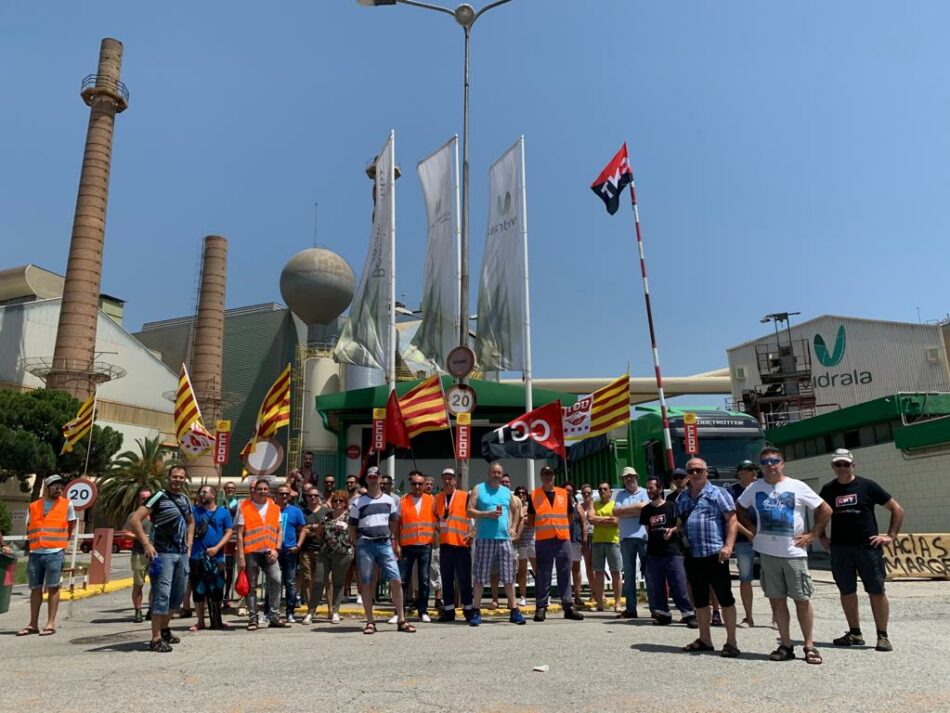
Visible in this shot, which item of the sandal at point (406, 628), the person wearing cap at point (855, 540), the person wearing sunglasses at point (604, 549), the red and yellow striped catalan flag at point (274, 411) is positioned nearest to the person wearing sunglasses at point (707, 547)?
the person wearing cap at point (855, 540)

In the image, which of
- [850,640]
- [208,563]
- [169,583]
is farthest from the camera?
[208,563]

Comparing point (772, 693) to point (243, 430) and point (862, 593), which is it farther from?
point (243, 430)

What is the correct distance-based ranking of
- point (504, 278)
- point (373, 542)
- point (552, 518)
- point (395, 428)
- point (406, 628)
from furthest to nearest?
point (504, 278) → point (395, 428) → point (552, 518) → point (373, 542) → point (406, 628)

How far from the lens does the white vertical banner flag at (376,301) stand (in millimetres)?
16484

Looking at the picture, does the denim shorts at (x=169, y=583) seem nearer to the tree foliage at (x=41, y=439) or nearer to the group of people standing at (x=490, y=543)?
the group of people standing at (x=490, y=543)

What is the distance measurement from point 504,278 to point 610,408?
12.6 feet

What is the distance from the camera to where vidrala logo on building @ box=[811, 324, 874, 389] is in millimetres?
46294

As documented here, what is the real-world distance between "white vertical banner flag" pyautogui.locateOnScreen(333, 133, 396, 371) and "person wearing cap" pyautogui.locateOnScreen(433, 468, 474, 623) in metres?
6.77

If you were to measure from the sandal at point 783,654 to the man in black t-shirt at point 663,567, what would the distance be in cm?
258

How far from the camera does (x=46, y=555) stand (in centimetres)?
902

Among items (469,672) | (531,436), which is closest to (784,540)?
(469,672)

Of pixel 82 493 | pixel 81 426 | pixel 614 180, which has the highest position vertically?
pixel 614 180

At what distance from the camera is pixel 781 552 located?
20.9ft

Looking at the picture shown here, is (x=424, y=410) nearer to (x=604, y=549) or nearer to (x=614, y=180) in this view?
(x=604, y=549)
